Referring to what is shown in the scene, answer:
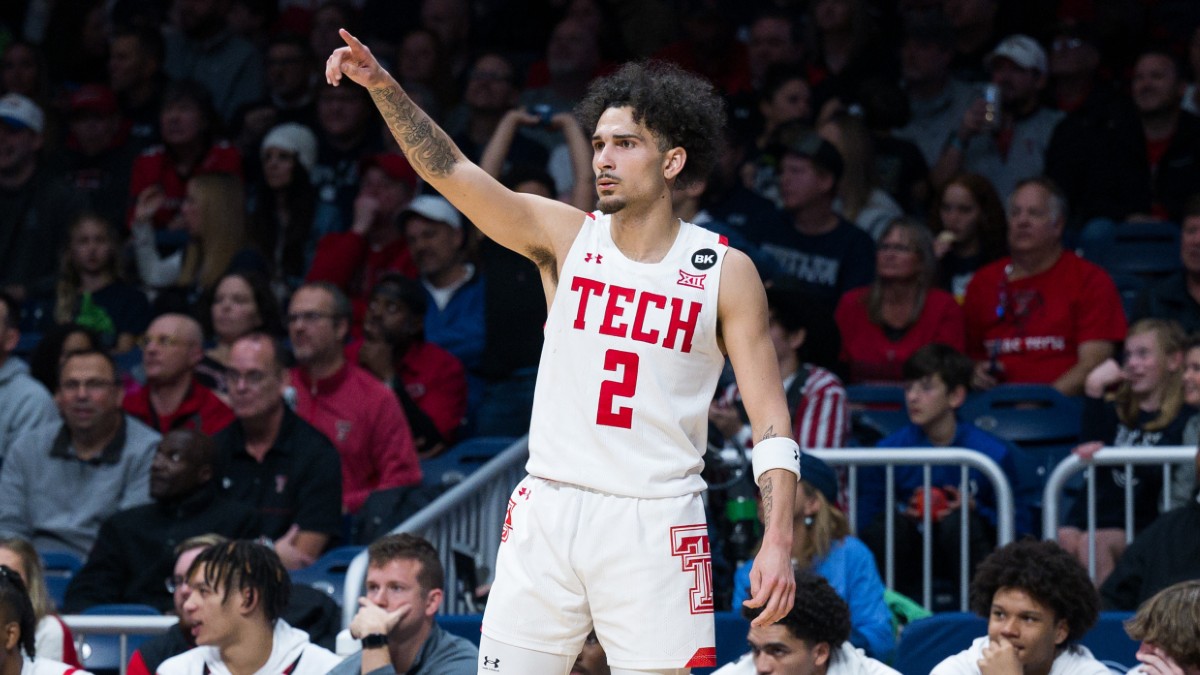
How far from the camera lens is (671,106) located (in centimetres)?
404

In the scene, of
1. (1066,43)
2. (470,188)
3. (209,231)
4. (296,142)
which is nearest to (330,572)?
(470,188)

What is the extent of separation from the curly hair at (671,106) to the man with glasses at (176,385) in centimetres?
530

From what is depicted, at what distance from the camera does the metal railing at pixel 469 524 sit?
7152mm

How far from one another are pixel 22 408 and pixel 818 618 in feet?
16.7

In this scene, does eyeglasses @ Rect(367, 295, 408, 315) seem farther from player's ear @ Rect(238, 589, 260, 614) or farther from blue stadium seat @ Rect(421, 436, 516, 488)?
player's ear @ Rect(238, 589, 260, 614)

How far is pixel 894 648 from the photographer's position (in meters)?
6.49

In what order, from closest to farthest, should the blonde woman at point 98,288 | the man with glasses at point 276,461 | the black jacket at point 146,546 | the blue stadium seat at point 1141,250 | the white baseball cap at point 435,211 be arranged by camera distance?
the black jacket at point 146,546
the man with glasses at point 276,461
the blue stadium seat at point 1141,250
the white baseball cap at point 435,211
the blonde woman at point 98,288

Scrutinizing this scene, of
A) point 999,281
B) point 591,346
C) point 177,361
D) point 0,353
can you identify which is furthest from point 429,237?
point 591,346

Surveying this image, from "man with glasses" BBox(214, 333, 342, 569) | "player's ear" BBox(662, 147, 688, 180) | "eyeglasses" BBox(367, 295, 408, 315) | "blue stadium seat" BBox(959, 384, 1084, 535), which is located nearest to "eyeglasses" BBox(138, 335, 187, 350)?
"man with glasses" BBox(214, 333, 342, 569)

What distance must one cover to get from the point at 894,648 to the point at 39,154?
8089 millimetres

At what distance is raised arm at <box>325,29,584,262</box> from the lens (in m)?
4.04

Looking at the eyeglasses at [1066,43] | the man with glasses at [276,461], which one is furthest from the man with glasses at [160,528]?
the eyeglasses at [1066,43]

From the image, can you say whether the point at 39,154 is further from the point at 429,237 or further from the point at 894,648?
the point at 894,648

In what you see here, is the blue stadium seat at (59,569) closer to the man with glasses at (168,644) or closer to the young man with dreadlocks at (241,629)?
the man with glasses at (168,644)
